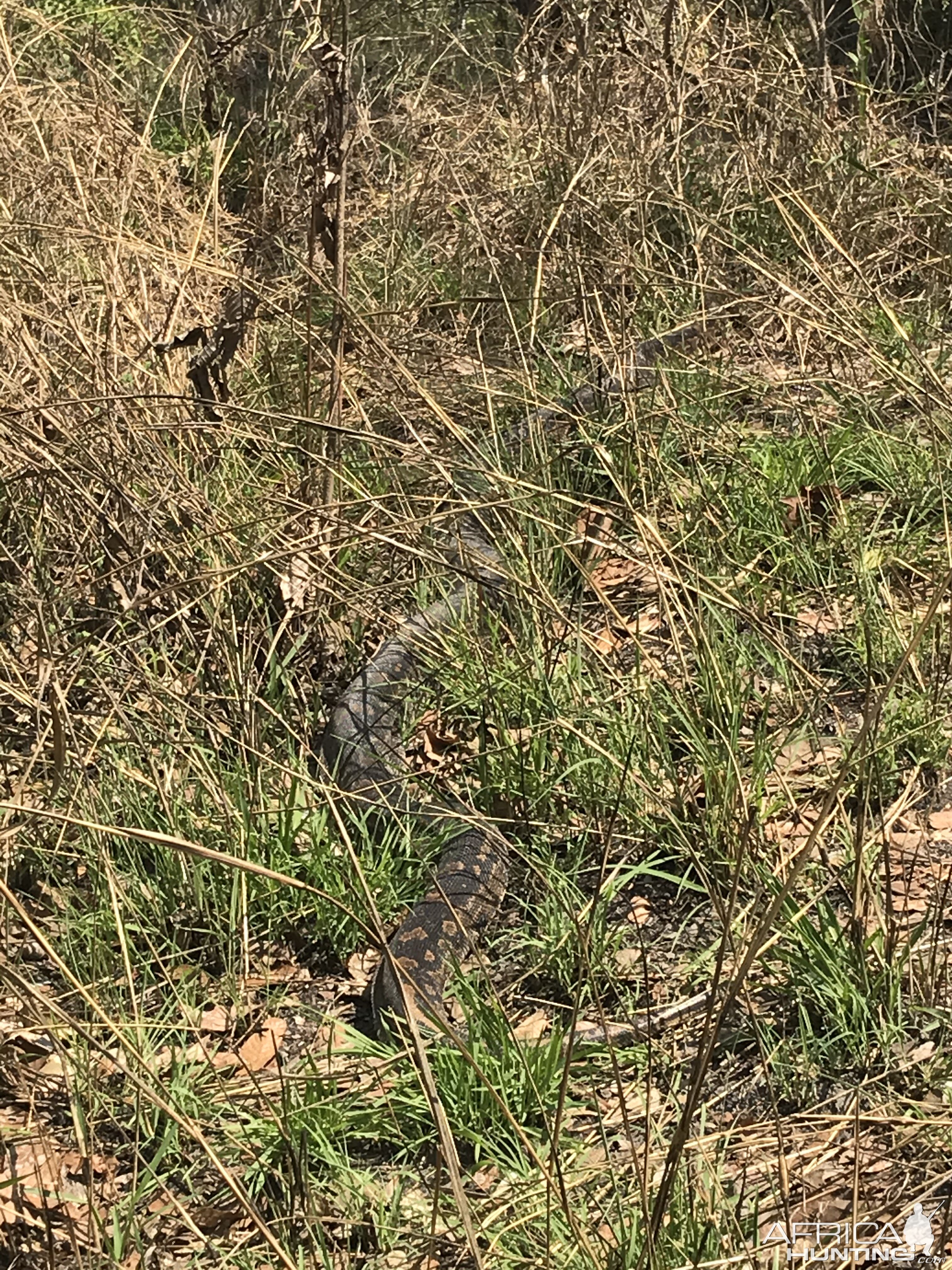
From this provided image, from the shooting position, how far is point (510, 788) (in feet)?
10.9

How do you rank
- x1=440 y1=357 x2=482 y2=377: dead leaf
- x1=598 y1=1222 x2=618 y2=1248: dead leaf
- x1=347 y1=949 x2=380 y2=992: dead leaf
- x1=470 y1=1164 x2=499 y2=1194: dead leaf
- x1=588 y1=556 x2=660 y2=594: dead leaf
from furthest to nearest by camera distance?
x1=440 y1=357 x2=482 y2=377: dead leaf → x1=588 y1=556 x2=660 y2=594: dead leaf → x1=347 y1=949 x2=380 y2=992: dead leaf → x1=470 y1=1164 x2=499 y2=1194: dead leaf → x1=598 y1=1222 x2=618 y2=1248: dead leaf

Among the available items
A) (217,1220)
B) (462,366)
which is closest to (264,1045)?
(217,1220)

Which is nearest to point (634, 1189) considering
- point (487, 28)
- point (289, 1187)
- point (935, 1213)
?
point (935, 1213)

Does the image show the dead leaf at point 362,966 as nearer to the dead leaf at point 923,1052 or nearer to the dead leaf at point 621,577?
the dead leaf at point 923,1052

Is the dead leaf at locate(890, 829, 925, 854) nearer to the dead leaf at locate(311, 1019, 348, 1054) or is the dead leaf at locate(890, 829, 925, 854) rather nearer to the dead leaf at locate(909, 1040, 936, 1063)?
the dead leaf at locate(909, 1040, 936, 1063)

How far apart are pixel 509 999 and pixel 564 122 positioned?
4.54m

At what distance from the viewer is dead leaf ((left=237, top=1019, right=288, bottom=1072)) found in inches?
112

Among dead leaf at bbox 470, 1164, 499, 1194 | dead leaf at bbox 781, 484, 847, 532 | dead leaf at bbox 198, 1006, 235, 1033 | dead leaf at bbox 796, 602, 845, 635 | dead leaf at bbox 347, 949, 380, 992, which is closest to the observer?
dead leaf at bbox 470, 1164, 499, 1194

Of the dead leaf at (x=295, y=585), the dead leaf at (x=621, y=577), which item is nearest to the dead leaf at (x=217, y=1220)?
the dead leaf at (x=295, y=585)

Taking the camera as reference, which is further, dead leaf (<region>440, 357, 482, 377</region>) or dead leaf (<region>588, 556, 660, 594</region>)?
dead leaf (<region>440, 357, 482, 377</region>)

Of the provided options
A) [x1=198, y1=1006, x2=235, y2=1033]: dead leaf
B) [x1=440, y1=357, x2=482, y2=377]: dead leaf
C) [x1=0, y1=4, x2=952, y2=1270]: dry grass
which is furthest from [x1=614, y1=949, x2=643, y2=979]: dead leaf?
[x1=440, y1=357, x2=482, y2=377]: dead leaf

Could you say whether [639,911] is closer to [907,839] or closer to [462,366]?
[907,839]

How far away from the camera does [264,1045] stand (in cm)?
290

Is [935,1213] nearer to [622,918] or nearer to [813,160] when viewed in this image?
[622,918]
